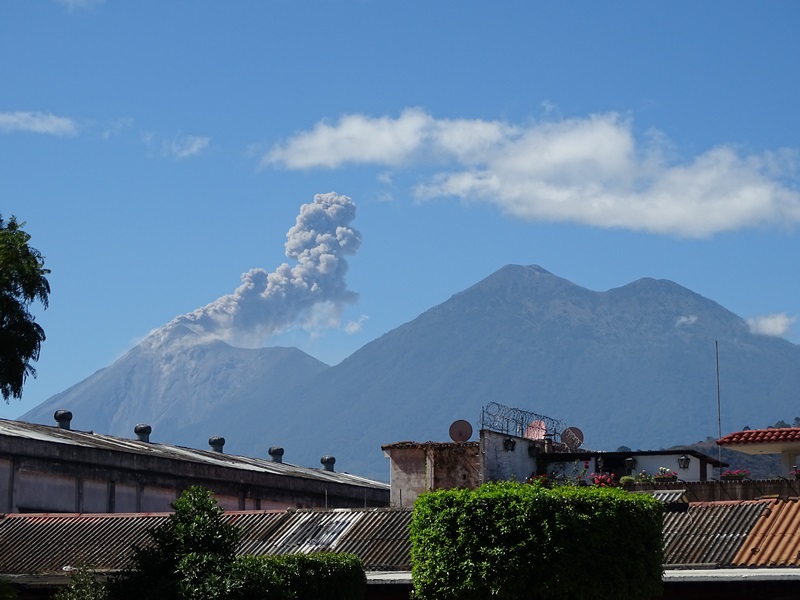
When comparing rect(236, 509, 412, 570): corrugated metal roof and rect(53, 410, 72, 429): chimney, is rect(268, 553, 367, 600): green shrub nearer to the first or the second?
rect(236, 509, 412, 570): corrugated metal roof

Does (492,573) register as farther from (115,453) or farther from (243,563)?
(115,453)

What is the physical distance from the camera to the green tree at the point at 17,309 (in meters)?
25.4

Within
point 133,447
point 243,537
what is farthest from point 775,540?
point 133,447

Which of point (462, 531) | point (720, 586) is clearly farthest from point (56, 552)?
point (720, 586)

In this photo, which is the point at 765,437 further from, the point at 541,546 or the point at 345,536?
the point at 541,546

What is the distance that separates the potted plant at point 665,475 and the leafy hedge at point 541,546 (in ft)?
49.3

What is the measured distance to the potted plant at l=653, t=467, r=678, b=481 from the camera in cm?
4325

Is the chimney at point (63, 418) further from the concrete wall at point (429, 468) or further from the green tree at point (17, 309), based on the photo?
the green tree at point (17, 309)

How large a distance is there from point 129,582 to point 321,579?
4229 mm

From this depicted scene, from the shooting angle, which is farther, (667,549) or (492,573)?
(667,549)

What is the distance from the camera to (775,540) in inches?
1254

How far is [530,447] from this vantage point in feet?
164

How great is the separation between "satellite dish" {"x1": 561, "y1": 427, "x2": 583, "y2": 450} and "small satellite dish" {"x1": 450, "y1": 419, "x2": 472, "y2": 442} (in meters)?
6.62

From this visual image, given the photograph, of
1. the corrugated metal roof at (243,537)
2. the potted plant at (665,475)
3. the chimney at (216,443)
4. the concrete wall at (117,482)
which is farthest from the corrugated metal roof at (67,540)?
the chimney at (216,443)
